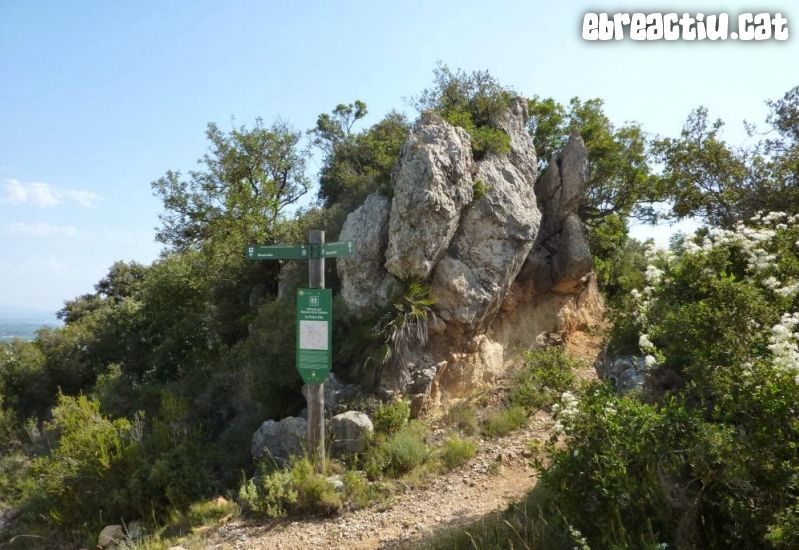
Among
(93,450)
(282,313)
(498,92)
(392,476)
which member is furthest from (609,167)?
(93,450)

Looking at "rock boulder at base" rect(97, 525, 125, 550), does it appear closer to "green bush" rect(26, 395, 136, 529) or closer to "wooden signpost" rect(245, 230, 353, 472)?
"green bush" rect(26, 395, 136, 529)

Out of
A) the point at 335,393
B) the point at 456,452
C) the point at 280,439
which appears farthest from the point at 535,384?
the point at 280,439

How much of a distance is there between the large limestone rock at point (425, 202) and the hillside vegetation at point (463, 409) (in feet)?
2.54

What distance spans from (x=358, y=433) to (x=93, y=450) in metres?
4.10

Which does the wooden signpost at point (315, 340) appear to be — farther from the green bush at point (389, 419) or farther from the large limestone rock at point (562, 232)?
the large limestone rock at point (562, 232)

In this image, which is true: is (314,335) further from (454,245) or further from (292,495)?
(454,245)

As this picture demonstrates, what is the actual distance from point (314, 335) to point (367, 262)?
2.86 m

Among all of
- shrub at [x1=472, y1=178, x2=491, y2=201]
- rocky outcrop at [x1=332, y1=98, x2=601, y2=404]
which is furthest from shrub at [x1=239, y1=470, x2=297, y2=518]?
shrub at [x1=472, y1=178, x2=491, y2=201]

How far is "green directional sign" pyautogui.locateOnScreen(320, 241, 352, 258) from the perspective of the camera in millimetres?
7830

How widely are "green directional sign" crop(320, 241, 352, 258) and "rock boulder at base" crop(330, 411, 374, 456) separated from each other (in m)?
2.61

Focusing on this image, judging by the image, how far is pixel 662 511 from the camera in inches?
167

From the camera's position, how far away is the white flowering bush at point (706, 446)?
3.83 meters

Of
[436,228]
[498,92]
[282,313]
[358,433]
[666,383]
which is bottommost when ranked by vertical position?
[358,433]

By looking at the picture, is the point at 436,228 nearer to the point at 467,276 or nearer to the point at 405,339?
the point at 467,276
